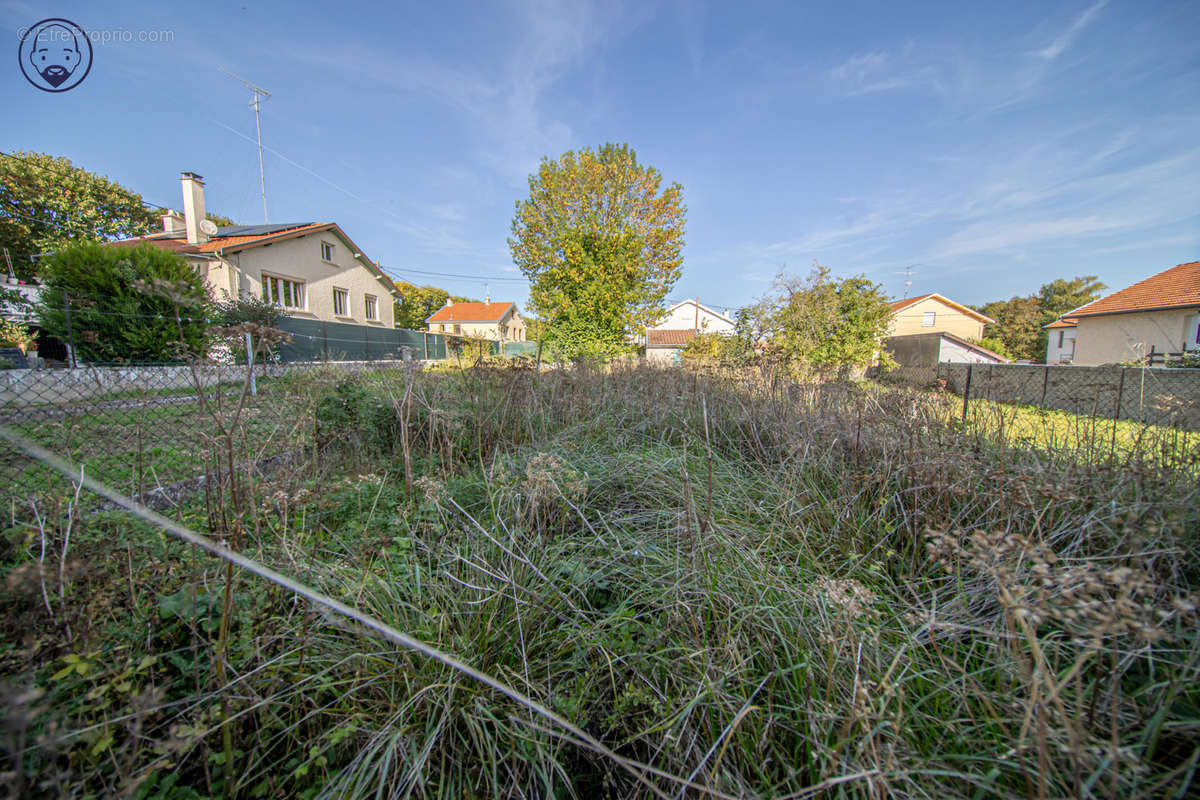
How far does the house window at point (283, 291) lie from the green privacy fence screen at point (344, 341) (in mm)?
1547

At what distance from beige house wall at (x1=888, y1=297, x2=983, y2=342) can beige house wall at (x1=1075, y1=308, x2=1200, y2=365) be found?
1141 cm

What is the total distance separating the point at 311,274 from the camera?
48.1 ft

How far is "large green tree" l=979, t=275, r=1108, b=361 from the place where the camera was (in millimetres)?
28312

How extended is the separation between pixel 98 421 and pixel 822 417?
17.9ft

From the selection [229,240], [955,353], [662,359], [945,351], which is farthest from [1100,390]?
[955,353]

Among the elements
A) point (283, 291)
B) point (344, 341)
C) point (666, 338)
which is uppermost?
point (666, 338)

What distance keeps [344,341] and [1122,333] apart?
2702 centimetres

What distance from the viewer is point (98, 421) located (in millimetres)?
3074

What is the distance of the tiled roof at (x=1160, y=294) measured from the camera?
1334cm

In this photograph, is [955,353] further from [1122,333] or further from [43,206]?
[43,206]

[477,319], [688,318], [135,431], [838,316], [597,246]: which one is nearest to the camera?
[135,431]

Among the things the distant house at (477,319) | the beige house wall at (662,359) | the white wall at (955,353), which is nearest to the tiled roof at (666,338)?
the distant house at (477,319)

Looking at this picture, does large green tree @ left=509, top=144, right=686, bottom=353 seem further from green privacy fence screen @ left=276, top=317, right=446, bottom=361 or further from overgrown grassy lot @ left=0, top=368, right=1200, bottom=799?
overgrown grassy lot @ left=0, top=368, right=1200, bottom=799

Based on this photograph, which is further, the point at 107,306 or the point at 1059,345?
the point at 1059,345
